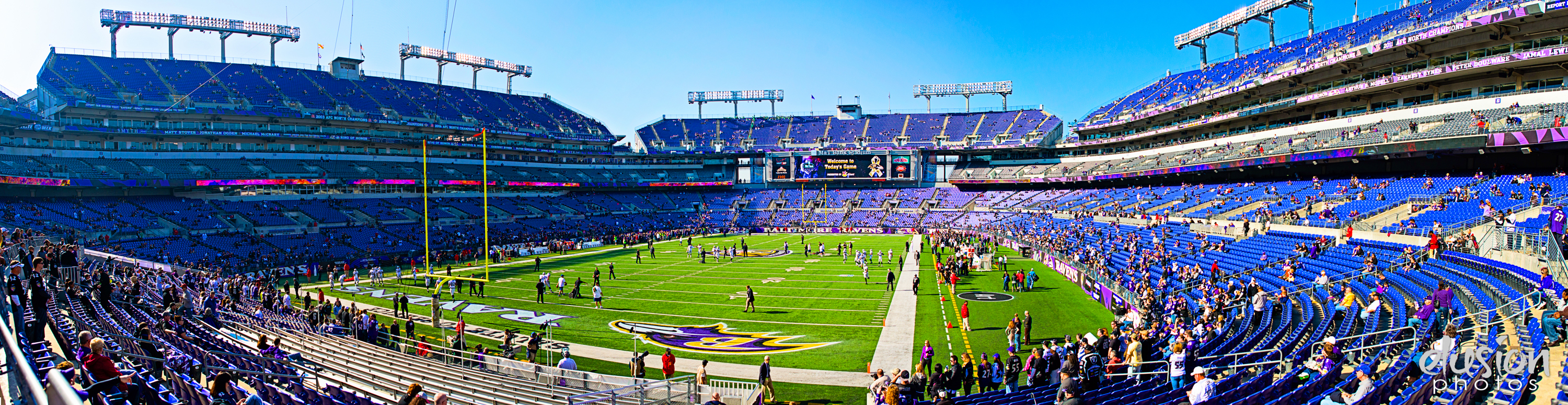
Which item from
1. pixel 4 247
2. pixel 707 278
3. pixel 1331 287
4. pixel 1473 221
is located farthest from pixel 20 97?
pixel 1473 221

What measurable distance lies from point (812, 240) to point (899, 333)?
110 feet

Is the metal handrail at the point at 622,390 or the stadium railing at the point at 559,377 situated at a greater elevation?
the metal handrail at the point at 622,390

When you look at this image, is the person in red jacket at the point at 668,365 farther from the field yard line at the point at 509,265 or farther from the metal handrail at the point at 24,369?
the field yard line at the point at 509,265

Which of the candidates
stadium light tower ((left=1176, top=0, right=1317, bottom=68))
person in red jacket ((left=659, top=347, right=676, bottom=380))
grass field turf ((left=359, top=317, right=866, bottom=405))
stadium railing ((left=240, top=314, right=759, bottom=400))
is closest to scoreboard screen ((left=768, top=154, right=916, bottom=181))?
stadium light tower ((left=1176, top=0, right=1317, bottom=68))

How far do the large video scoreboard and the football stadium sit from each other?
411 mm

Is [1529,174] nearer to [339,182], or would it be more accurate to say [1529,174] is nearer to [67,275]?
[67,275]

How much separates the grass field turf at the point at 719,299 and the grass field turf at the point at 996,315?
4.51 feet

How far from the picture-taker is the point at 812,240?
170ft

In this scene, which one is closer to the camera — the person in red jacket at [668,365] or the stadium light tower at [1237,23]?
the person in red jacket at [668,365]

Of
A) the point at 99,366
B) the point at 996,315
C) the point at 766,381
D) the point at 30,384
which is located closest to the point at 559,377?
the point at 766,381

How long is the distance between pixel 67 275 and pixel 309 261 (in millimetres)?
17021

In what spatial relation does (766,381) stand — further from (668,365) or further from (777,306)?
(777,306)

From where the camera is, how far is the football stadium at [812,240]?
10.5 metres

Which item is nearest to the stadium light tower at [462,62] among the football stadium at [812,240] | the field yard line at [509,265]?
the football stadium at [812,240]
